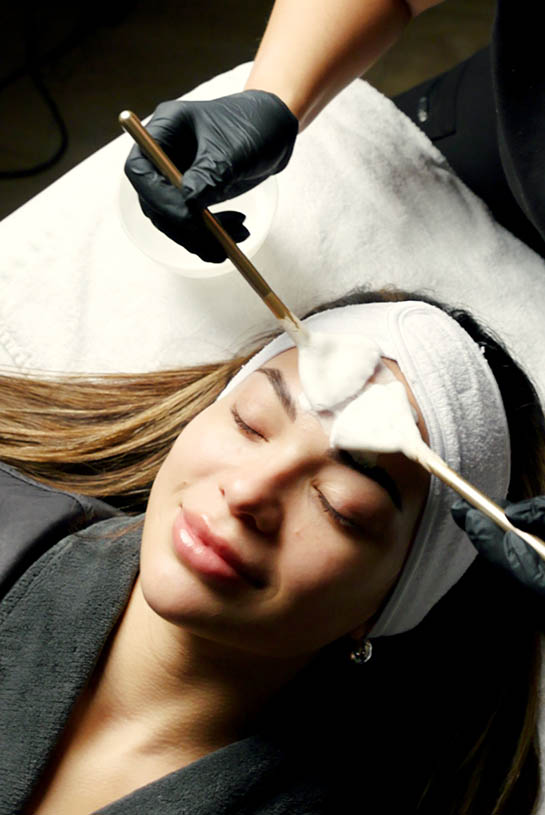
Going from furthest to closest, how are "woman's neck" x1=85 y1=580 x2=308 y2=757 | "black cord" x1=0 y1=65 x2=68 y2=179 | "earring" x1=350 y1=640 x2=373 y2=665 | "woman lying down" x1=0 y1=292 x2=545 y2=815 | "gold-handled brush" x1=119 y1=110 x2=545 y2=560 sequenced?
"black cord" x1=0 y1=65 x2=68 y2=179
"earring" x1=350 y1=640 x2=373 y2=665
"woman's neck" x1=85 y1=580 x2=308 y2=757
"woman lying down" x1=0 y1=292 x2=545 y2=815
"gold-handled brush" x1=119 y1=110 x2=545 y2=560

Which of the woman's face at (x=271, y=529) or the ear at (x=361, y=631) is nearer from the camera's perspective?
the woman's face at (x=271, y=529)

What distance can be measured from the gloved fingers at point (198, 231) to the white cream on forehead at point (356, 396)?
0.60ft

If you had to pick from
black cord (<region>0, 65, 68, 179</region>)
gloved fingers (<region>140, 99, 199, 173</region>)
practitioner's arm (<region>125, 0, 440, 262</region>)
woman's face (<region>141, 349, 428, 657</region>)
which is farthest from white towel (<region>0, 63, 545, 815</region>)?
black cord (<region>0, 65, 68, 179</region>)

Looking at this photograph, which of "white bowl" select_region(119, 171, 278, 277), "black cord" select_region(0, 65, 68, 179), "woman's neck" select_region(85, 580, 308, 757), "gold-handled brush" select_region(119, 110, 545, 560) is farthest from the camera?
"black cord" select_region(0, 65, 68, 179)

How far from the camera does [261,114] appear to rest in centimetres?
107

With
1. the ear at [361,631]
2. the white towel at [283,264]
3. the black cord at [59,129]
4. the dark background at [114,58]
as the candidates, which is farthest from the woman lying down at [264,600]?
the dark background at [114,58]

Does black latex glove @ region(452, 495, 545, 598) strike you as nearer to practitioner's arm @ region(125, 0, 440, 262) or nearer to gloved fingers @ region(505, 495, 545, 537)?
gloved fingers @ region(505, 495, 545, 537)

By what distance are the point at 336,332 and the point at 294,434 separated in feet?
0.59

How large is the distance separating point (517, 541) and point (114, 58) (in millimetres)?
2039

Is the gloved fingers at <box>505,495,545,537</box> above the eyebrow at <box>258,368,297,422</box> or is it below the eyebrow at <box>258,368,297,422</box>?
below

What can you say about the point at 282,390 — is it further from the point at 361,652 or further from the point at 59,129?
the point at 59,129

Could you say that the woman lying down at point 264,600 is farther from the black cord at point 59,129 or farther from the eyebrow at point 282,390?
the black cord at point 59,129

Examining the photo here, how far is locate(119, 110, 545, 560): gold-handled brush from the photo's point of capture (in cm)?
81

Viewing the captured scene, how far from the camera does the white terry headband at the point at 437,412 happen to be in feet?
3.26
